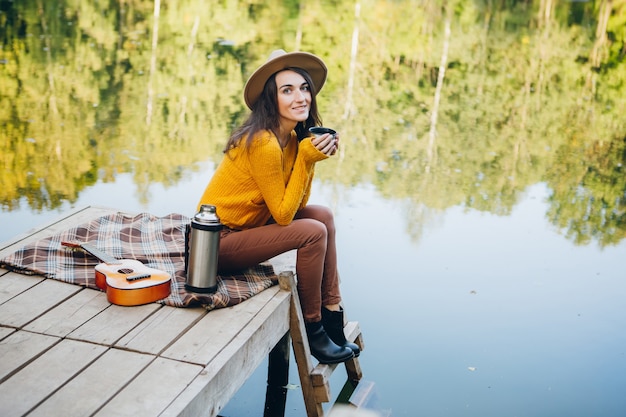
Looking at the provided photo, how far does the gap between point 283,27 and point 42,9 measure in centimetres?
421

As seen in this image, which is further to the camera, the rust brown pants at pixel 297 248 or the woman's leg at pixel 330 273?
the woman's leg at pixel 330 273

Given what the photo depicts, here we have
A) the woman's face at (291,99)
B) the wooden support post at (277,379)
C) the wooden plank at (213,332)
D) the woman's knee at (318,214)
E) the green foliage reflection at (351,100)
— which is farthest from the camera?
the green foliage reflection at (351,100)

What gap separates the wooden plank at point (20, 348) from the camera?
2.55m

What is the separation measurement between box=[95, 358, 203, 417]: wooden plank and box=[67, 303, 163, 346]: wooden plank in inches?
9.7

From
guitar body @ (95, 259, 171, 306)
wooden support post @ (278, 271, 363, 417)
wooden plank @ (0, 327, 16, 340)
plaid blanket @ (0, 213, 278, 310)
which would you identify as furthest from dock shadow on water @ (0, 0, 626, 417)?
wooden plank @ (0, 327, 16, 340)

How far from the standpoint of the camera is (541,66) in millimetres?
13141

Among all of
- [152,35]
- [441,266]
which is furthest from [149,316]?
[152,35]

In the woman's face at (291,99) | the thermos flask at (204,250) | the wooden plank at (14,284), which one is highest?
the woman's face at (291,99)

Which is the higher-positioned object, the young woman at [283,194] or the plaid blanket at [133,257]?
the young woman at [283,194]

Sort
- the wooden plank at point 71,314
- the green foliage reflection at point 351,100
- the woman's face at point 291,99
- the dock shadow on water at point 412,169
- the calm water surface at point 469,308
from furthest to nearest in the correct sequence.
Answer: the green foliage reflection at point 351,100
the dock shadow on water at point 412,169
the calm water surface at point 469,308
the woman's face at point 291,99
the wooden plank at point 71,314

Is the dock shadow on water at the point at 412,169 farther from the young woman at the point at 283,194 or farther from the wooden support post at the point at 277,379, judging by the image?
the young woman at the point at 283,194

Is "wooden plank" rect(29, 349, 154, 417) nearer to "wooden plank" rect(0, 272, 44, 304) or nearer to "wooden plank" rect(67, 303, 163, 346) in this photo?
"wooden plank" rect(67, 303, 163, 346)

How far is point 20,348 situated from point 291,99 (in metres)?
1.50

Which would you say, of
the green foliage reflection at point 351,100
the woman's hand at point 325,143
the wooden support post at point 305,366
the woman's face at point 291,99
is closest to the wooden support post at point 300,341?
the wooden support post at point 305,366
